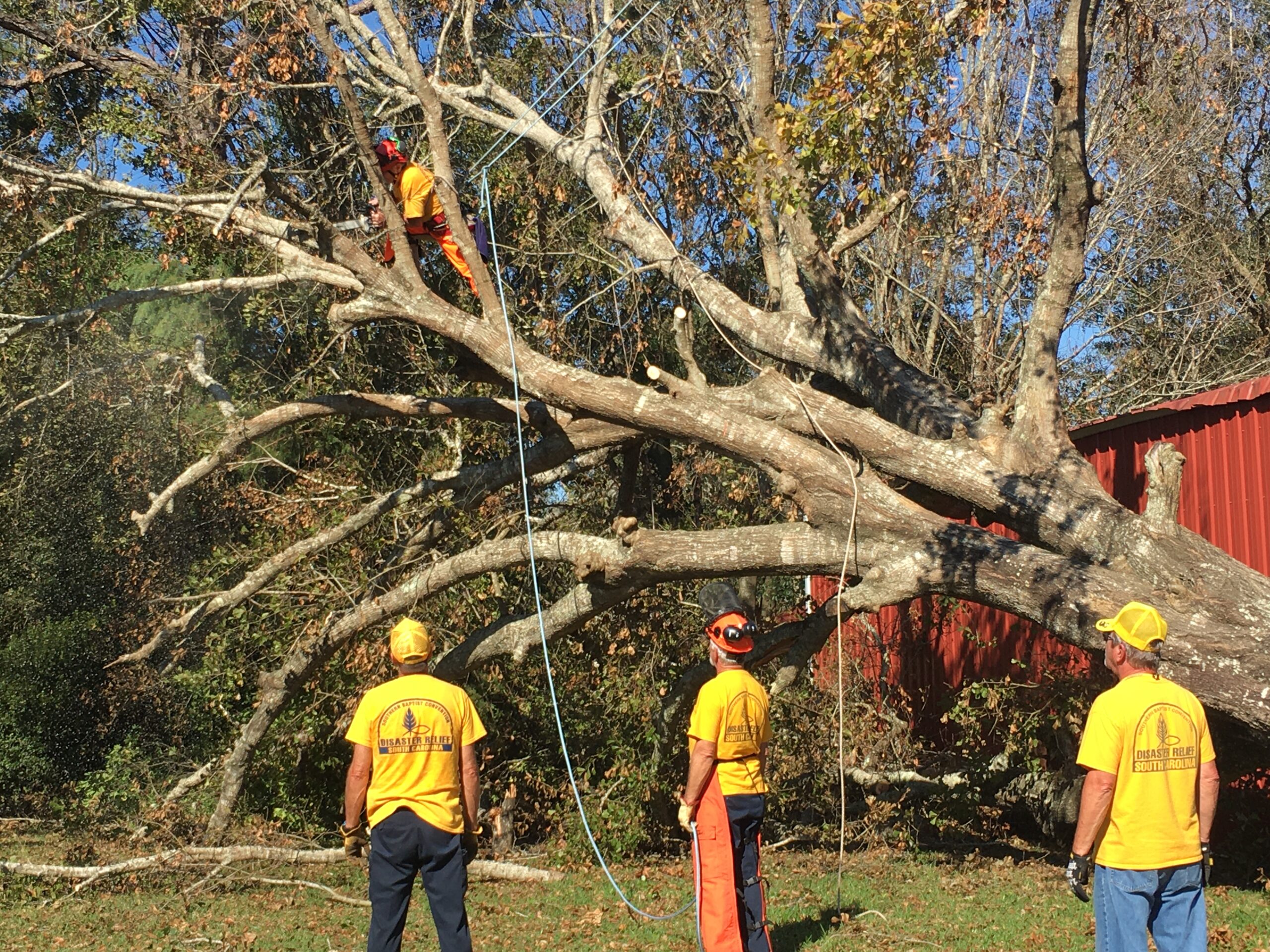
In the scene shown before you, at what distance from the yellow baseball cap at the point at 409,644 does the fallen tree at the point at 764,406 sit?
9.15ft

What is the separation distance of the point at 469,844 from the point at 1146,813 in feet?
9.12

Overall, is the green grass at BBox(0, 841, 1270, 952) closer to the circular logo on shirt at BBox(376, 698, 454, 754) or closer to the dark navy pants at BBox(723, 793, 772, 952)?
the dark navy pants at BBox(723, 793, 772, 952)

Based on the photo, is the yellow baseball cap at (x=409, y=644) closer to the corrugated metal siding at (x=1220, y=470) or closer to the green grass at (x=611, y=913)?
the green grass at (x=611, y=913)

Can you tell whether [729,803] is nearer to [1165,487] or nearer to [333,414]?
[1165,487]

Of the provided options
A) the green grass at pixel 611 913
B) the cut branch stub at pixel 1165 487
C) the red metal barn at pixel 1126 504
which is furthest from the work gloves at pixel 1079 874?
the red metal barn at pixel 1126 504

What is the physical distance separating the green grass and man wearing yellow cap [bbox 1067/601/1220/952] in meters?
2.32

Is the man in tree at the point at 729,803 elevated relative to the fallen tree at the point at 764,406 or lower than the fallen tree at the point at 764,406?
lower

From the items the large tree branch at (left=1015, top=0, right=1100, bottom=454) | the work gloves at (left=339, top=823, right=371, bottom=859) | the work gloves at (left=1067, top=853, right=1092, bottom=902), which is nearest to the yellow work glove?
the work gloves at (left=339, top=823, right=371, bottom=859)

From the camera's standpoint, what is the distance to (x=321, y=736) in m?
10.8

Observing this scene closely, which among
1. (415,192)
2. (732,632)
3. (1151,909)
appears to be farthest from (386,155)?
(1151,909)

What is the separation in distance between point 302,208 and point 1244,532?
7.22 metres

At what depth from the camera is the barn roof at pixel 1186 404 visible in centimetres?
877

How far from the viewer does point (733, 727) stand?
610cm

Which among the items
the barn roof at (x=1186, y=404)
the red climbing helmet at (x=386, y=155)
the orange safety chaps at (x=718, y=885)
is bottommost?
the orange safety chaps at (x=718, y=885)
